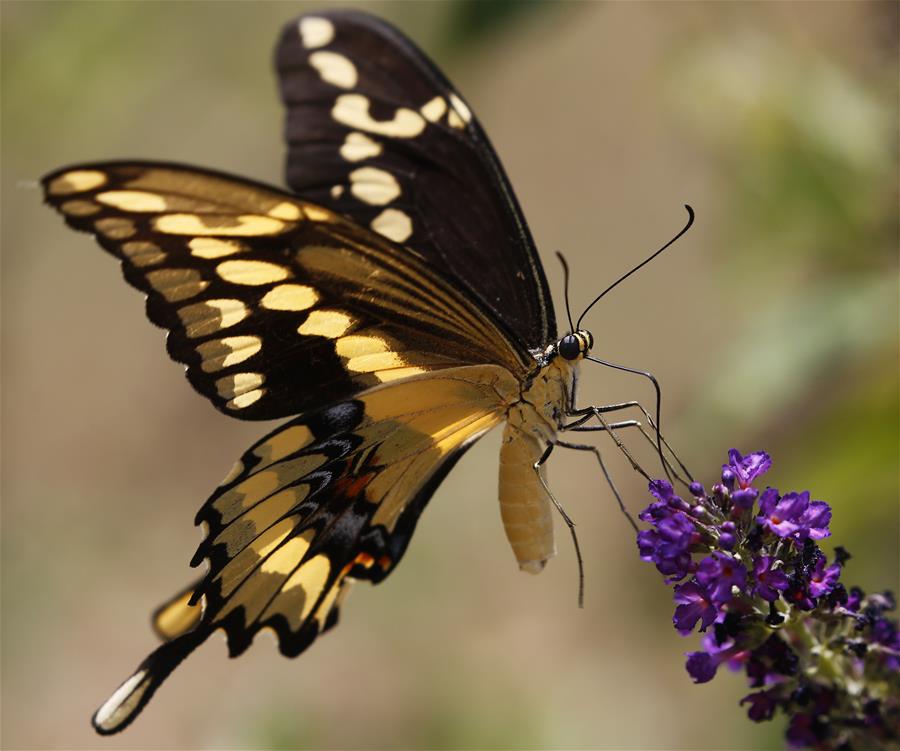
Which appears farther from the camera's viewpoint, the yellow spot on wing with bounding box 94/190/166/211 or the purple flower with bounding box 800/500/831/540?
the yellow spot on wing with bounding box 94/190/166/211

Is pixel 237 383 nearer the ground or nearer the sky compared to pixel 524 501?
nearer the sky

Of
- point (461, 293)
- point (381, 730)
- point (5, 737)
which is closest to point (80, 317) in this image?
point (5, 737)

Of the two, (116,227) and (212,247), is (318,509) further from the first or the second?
(116,227)

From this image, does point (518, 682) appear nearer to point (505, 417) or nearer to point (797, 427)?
point (797, 427)

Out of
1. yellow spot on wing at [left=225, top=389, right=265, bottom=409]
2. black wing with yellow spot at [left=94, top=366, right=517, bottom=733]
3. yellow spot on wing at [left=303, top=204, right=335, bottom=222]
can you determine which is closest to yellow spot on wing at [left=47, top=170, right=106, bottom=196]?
yellow spot on wing at [left=303, top=204, right=335, bottom=222]

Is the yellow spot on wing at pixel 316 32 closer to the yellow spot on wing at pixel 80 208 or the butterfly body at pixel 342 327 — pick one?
the butterfly body at pixel 342 327

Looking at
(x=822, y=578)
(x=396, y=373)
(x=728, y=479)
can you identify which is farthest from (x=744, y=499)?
(x=396, y=373)

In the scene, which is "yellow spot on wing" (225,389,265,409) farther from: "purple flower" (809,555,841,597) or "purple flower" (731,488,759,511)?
"purple flower" (809,555,841,597)

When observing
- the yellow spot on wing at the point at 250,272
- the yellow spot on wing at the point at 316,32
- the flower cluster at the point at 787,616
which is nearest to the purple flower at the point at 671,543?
the flower cluster at the point at 787,616
